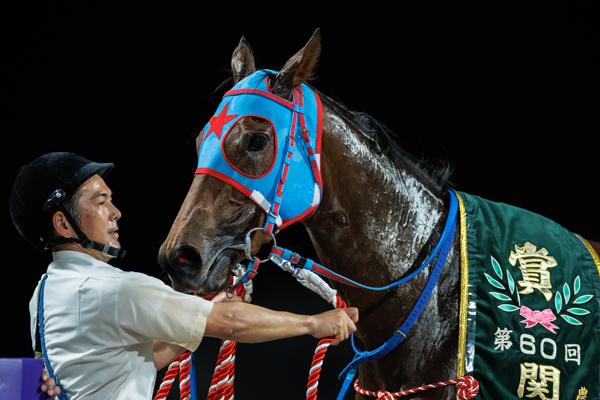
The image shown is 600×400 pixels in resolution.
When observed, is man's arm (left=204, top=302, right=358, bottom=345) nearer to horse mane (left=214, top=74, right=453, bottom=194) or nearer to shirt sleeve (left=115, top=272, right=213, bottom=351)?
shirt sleeve (left=115, top=272, right=213, bottom=351)

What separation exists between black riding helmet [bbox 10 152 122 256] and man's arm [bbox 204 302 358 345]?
344mm

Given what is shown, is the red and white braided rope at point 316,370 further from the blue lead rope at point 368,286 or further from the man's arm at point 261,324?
the man's arm at point 261,324

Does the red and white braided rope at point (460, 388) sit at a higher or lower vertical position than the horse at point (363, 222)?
lower

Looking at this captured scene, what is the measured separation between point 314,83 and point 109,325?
6.70ft

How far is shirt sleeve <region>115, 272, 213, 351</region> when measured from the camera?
4.33ft

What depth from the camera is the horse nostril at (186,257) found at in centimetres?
142

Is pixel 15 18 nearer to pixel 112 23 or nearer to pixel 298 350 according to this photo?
pixel 112 23

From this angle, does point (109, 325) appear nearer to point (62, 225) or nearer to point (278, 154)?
point (62, 225)

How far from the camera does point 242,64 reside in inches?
70.7

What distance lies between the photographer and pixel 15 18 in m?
3.05

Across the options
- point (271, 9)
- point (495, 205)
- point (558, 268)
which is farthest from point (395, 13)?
point (558, 268)

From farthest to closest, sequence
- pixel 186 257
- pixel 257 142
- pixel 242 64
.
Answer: pixel 242 64, pixel 257 142, pixel 186 257

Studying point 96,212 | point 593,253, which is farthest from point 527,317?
point 96,212

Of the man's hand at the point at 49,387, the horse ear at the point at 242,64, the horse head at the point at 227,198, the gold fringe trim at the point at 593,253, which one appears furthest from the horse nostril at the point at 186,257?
the gold fringe trim at the point at 593,253
